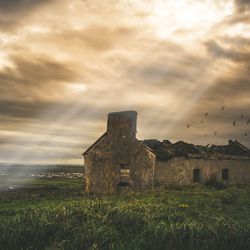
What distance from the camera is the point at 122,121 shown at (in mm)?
32219

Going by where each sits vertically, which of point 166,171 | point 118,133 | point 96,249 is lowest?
point 96,249

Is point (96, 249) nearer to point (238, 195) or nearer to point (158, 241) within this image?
point (158, 241)

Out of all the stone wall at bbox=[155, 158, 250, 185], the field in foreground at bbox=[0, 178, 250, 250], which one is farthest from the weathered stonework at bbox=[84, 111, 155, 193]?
the field in foreground at bbox=[0, 178, 250, 250]

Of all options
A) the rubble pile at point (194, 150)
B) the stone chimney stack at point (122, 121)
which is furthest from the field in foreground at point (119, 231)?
the stone chimney stack at point (122, 121)

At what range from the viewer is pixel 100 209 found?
16.7 metres

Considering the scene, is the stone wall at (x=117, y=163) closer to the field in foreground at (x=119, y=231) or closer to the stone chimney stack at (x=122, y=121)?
the stone chimney stack at (x=122, y=121)

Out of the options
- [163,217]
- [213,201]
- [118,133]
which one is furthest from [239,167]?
A: [163,217]

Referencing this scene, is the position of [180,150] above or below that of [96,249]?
above

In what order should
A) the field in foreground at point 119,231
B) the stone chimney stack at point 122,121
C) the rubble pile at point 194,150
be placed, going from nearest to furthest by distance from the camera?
the field in foreground at point 119,231 < the rubble pile at point 194,150 < the stone chimney stack at point 122,121

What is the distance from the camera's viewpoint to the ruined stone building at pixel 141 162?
101 ft

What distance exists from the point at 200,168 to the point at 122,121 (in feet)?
23.8

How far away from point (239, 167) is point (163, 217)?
2118cm

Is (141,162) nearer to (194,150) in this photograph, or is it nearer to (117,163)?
(117,163)

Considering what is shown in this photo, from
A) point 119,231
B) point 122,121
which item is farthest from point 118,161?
point 119,231
